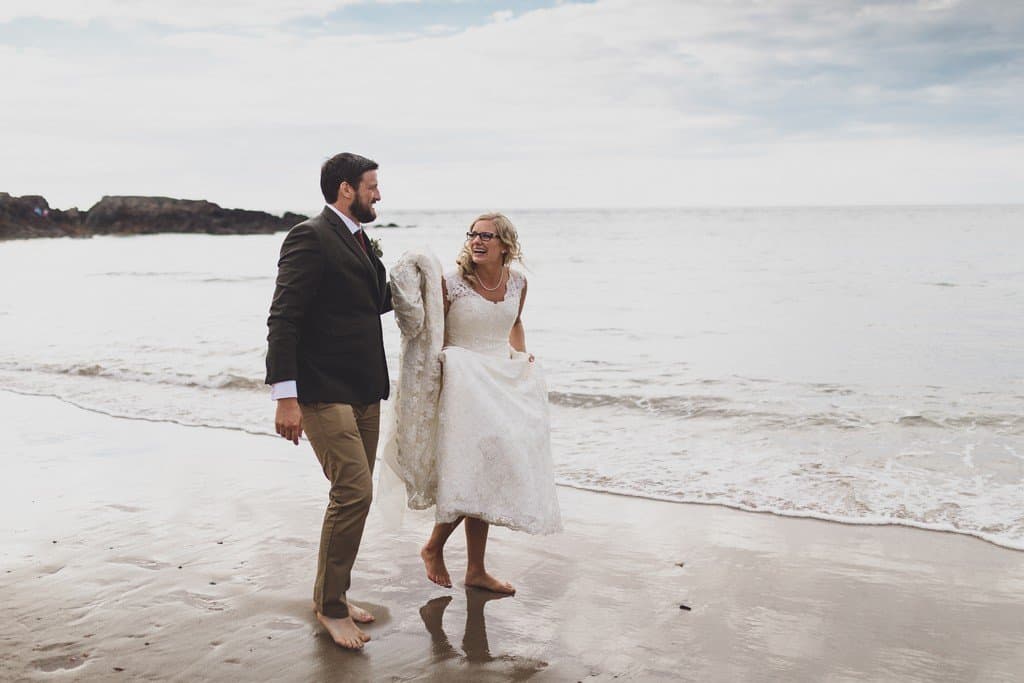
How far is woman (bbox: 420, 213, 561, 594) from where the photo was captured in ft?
13.0

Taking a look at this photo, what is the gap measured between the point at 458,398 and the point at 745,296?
1800 centimetres

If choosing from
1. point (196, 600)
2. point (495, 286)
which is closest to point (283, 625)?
point (196, 600)

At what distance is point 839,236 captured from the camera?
4894 cm

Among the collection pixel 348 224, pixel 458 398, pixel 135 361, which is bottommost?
pixel 135 361

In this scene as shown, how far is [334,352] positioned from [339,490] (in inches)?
21.8

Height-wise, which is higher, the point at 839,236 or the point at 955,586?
the point at 839,236

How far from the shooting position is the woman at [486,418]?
395 cm

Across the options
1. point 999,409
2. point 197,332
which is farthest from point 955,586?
point 197,332

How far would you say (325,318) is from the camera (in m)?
3.55

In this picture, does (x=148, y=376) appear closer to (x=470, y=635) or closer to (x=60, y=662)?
(x=60, y=662)

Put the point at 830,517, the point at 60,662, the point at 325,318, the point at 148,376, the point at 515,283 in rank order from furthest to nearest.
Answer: the point at 148,376
the point at 830,517
the point at 515,283
the point at 325,318
the point at 60,662

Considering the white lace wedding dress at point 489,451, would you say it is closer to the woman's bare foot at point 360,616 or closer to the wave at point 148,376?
the woman's bare foot at point 360,616

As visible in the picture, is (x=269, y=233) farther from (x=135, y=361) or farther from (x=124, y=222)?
(x=135, y=361)

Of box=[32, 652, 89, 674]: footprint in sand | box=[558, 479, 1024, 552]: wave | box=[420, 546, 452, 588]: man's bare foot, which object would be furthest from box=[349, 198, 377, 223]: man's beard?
box=[558, 479, 1024, 552]: wave
